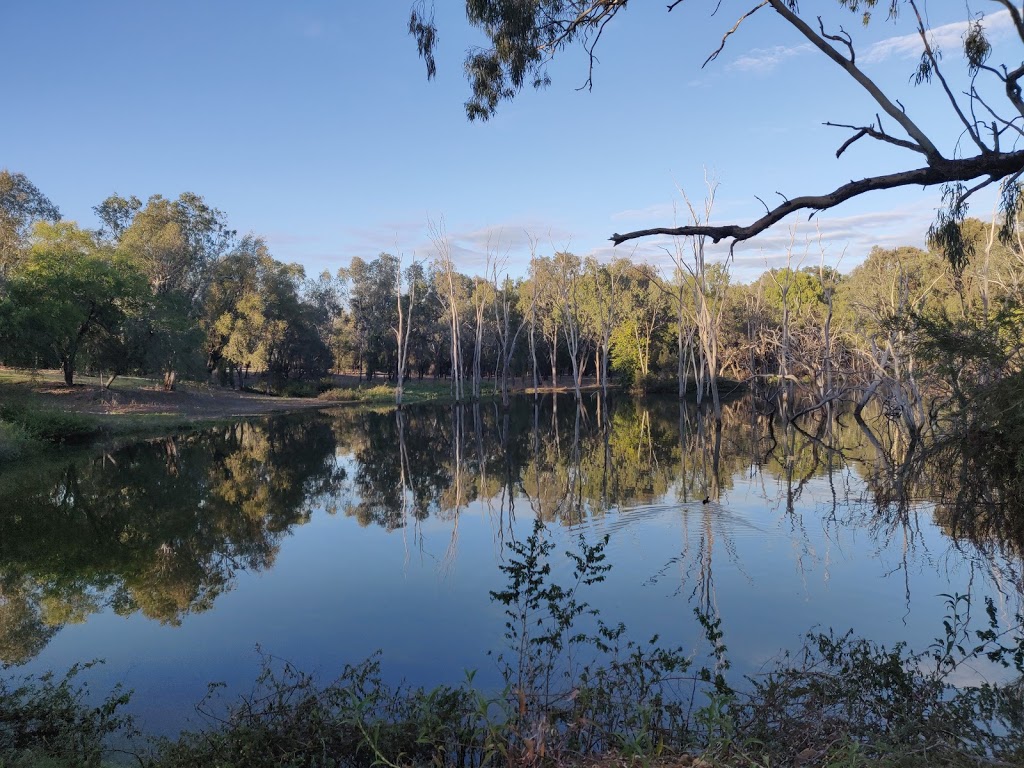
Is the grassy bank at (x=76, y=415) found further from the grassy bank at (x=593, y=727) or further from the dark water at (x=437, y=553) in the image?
the grassy bank at (x=593, y=727)

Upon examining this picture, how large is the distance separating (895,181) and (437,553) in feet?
25.4

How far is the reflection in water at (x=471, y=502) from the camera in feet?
27.0

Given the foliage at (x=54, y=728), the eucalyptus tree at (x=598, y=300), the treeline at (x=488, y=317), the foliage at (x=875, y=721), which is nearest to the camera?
the foliage at (x=875, y=721)

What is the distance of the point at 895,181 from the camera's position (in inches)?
187

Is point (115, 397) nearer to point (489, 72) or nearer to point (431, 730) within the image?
point (489, 72)

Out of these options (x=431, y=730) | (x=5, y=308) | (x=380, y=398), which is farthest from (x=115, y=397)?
(x=431, y=730)

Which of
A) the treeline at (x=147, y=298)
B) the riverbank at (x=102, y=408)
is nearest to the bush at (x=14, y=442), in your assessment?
the riverbank at (x=102, y=408)

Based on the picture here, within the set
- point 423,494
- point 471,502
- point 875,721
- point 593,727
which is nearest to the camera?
point 593,727

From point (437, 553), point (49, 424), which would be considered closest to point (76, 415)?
point (49, 424)

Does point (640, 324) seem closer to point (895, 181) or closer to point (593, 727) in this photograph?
point (895, 181)

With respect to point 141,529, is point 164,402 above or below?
above

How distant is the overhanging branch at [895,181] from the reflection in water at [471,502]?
10.7ft

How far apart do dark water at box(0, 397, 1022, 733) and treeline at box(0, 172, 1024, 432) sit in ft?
6.68

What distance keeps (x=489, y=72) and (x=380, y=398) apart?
40.8 m
